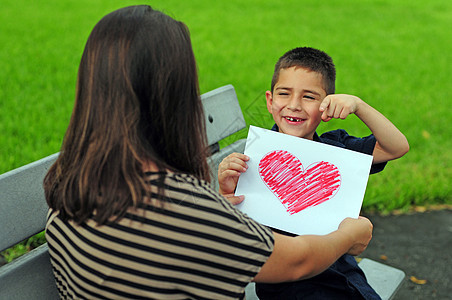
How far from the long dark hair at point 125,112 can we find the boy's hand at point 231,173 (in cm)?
55

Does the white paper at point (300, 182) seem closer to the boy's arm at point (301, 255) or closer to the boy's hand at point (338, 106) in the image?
the boy's hand at point (338, 106)

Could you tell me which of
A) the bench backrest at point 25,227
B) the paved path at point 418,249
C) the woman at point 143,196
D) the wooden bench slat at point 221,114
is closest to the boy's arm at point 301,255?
the woman at point 143,196

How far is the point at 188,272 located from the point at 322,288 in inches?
31.3

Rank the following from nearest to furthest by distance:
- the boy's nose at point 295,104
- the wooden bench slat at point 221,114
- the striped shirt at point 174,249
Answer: the striped shirt at point 174,249 < the boy's nose at point 295,104 < the wooden bench slat at point 221,114

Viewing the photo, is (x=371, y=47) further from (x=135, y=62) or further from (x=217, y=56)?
(x=135, y=62)

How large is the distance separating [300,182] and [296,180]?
0.7 inches

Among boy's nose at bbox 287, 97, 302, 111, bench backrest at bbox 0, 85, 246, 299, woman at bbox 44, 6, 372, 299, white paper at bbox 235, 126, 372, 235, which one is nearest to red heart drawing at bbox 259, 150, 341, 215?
white paper at bbox 235, 126, 372, 235

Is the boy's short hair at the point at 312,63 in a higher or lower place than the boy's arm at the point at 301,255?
higher

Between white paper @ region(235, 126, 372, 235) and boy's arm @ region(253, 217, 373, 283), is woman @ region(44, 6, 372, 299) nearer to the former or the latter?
boy's arm @ region(253, 217, 373, 283)

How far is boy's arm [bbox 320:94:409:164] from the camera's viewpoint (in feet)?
6.24

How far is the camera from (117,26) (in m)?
1.30

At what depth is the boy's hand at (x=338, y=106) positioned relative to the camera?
1896mm

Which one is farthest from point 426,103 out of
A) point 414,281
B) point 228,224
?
point 228,224

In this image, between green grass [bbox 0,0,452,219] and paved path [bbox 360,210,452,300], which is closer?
paved path [bbox 360,210,452,300]
